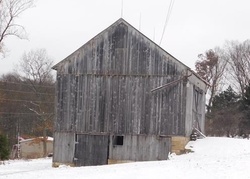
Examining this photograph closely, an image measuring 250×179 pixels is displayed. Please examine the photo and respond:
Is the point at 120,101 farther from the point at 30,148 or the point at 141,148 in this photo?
the point at 30,148

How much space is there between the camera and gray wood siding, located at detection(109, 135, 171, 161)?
101 feet

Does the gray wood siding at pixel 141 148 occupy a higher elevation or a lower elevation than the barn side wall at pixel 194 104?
lower

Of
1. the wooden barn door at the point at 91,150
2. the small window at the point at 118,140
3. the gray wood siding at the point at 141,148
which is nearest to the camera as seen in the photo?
the gray wood siding at the point at 141,148

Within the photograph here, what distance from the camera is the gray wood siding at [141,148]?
30828 millimetres

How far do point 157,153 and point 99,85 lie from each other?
5404 millimetres

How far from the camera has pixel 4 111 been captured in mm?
69688

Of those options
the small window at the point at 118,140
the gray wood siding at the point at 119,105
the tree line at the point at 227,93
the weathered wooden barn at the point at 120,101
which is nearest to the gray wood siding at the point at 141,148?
the weathered wooden barn at the point at 120,101

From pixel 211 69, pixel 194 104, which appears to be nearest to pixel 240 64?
pixel 211 69

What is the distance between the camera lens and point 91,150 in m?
31.7

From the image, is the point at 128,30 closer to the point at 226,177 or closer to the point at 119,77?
the point at 119,77

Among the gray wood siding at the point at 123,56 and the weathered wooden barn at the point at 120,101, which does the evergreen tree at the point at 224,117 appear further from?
the gray wood siding at the point at 123,56

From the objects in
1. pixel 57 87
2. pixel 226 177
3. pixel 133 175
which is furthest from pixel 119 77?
pixel 226 177

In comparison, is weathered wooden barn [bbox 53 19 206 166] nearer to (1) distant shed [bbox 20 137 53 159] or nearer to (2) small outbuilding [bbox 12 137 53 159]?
(2) small outbuilding [bbox 12 137 53 159]

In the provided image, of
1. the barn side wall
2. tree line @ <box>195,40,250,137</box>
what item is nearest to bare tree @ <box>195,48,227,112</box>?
tree line @ <box>195,40,250,137</box>
